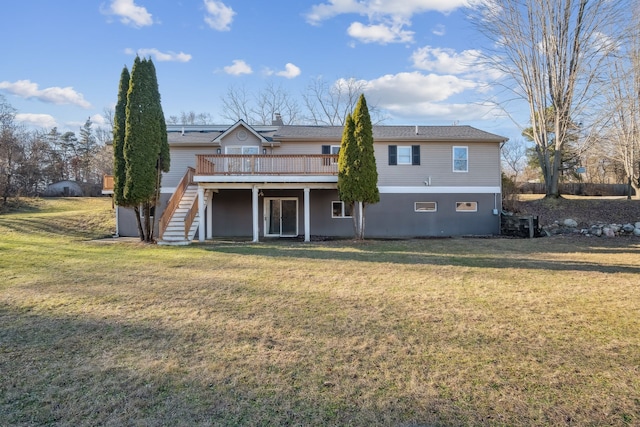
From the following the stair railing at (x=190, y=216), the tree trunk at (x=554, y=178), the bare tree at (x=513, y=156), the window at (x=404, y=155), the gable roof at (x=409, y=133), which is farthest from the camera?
the bare tree at (x=513, y=156)

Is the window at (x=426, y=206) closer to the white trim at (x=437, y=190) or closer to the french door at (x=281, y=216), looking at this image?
the white trim at (x=437, y=190)

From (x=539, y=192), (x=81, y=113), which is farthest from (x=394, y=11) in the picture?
(x=81, y=113)

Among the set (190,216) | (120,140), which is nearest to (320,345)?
(190,216)

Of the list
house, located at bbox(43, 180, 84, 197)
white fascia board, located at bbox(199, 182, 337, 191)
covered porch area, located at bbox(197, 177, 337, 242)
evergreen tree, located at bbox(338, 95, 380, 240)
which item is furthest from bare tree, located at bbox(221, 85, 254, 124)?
evergreen tree, located at bbox(338, 95, 380, 240)

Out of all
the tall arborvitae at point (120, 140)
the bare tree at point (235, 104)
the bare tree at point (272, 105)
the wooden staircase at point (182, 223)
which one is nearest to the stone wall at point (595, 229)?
the wooden staircase at point (182, 223)

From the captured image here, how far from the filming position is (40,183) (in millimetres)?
36594

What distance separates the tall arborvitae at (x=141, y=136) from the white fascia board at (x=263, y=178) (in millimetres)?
1894

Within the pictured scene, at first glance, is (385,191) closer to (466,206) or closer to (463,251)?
(466,206)

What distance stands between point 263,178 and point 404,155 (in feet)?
23.4

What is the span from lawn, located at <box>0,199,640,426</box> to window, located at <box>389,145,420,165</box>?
933 cm

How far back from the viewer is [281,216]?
18.0 meters

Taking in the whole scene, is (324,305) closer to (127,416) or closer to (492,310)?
(492,310)

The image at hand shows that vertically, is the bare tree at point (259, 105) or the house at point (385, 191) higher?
the bare tree at point (259, 105)

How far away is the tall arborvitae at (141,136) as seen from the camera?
13.0 meters
